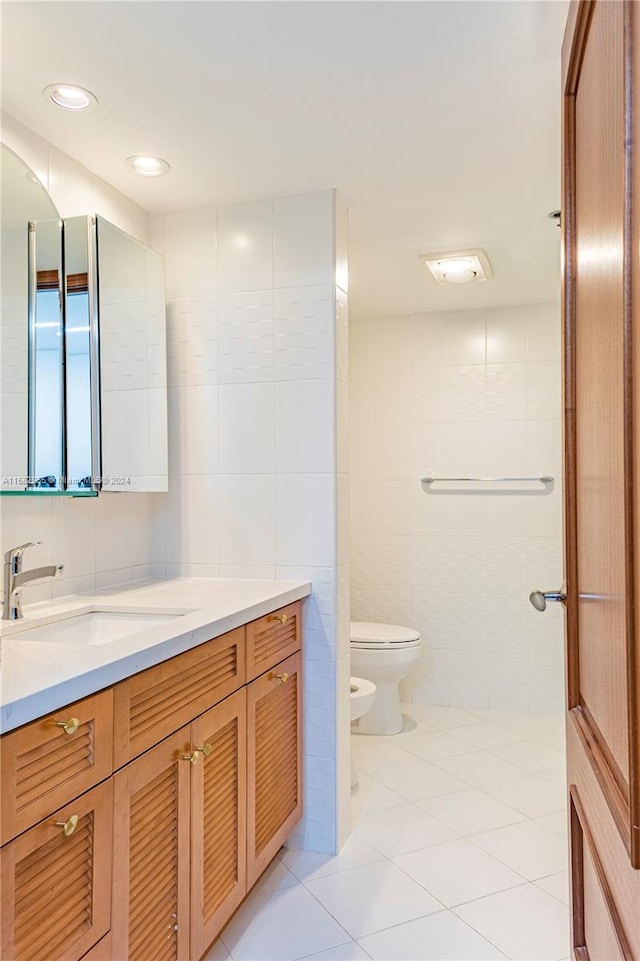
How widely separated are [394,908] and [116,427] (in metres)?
1.61

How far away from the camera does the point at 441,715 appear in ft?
11.6

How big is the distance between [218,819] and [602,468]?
4.28 feet

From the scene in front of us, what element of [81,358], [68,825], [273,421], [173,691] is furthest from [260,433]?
[68,825]

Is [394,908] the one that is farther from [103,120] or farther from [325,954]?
[103,120]

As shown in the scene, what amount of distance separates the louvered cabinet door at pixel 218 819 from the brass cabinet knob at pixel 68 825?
0.43 meters

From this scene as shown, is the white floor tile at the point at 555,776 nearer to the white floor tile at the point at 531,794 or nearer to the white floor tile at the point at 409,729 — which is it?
the white floor tile at the point at 531,794

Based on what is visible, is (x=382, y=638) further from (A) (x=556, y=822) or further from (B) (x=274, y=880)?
(B) (x=274, y=880)

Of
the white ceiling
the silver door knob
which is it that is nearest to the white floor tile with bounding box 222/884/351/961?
the silver door knob

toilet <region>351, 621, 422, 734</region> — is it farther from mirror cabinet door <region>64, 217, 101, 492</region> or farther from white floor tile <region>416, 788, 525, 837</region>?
mirror cabinet door <region>64, 217, 101, 492</region>

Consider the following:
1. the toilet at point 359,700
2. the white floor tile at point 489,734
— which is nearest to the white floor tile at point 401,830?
the toilet at point 359,700

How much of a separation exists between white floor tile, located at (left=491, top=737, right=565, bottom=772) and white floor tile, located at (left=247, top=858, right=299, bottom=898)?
4.03 feet

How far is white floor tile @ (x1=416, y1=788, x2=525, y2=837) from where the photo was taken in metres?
2.35

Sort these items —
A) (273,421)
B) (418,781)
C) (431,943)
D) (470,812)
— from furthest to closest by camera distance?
(418,781), (470,812), (273,421), (431,943)

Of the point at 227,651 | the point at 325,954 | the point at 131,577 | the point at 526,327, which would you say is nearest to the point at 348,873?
the point at 325,954
